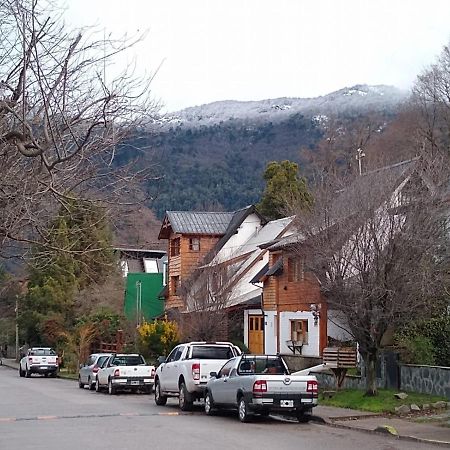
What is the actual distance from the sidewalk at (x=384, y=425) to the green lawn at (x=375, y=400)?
369mm

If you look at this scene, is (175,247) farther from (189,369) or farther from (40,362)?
(189,369)

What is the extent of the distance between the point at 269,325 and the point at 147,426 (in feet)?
68.0

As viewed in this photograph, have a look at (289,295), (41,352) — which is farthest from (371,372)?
(41,352)

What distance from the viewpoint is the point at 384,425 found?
19.7 meters

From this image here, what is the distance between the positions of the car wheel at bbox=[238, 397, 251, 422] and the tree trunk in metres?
4.34

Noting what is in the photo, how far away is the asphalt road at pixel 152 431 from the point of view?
16.7 metres

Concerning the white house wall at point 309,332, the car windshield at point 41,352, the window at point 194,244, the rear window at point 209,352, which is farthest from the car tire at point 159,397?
the window at point 194,244

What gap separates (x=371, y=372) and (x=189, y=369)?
509 cm

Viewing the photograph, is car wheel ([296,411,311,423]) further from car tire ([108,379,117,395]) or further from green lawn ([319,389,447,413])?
car tire ([108,379,117,395])

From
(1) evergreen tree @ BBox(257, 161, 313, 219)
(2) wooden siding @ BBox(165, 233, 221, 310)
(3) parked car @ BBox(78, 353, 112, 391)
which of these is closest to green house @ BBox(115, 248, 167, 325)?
(2) wooden siding @ BBox(165, 233, 221, 310)

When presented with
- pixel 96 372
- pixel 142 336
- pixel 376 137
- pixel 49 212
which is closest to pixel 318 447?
pixel 49 212

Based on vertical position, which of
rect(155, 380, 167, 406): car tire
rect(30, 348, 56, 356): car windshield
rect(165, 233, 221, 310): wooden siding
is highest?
rect(165, 233, 221, 310): wooden siding

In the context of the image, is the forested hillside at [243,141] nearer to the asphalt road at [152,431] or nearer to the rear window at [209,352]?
the rear window at [209,352]

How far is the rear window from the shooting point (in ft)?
86.1
